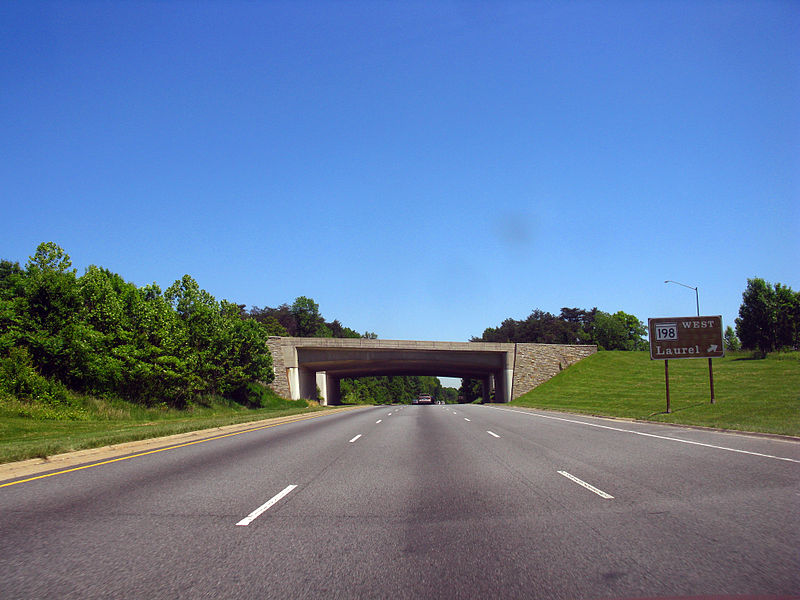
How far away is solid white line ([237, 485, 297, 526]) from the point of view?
6.79m

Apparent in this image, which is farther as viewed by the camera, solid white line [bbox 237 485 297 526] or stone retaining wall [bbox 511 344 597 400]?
stone retaining wall [bbox 511 344 597 400]

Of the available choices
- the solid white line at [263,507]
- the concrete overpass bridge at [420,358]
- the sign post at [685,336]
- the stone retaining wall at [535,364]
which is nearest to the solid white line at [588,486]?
the solid white line at [263,507]

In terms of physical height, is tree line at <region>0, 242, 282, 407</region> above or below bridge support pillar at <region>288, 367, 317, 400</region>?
above

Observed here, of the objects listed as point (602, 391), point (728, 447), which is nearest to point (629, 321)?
point (602, 391)

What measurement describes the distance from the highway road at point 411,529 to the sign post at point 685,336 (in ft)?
60.7

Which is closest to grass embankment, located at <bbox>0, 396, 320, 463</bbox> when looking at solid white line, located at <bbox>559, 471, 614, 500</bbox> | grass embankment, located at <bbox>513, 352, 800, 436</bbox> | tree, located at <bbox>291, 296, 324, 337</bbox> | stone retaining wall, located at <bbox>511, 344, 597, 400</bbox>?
solid white line, located at <bbox>559, 471, 614, 500</bbox>

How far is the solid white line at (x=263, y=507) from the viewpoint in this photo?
6.79 m

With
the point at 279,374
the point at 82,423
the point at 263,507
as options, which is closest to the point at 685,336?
the point at 263,507

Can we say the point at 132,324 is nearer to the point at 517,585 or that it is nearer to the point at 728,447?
the point at 728,447

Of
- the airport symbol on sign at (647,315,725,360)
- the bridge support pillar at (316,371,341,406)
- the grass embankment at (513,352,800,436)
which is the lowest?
the bridge support pillar at (316,371,341,406)

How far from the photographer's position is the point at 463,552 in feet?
18.1

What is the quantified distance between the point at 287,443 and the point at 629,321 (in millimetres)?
137943

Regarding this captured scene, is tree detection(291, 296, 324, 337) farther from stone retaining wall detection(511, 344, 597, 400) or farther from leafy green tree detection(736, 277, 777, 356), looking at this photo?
leafy green tree detection(736, 277, 777, 356)

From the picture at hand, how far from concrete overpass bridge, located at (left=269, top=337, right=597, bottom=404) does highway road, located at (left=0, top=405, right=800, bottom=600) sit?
4934 cm
